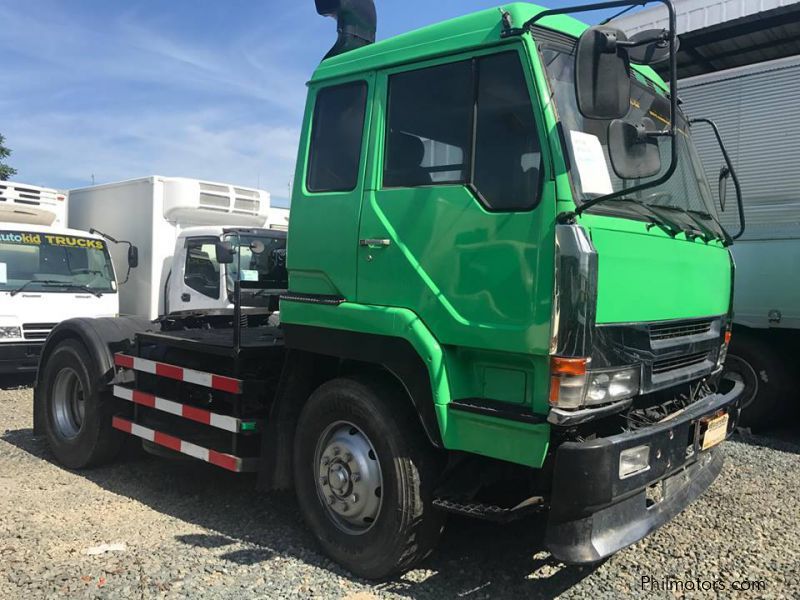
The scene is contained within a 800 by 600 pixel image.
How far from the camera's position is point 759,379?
664cm

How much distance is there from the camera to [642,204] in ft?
11.1

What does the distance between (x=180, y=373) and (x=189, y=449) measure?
0.50m

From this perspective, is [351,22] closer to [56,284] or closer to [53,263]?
[56,284]

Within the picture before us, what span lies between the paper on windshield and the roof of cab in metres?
0.58

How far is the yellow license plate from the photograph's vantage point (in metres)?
3.59

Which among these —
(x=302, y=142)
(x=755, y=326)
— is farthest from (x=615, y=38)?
(x=755, y=326)

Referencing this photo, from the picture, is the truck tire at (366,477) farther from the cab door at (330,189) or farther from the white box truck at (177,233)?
the white box truck at (177,233)

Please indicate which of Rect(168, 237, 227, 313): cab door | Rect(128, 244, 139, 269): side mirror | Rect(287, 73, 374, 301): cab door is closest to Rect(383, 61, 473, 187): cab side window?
Rect(287, 73, 374, 301): cab door

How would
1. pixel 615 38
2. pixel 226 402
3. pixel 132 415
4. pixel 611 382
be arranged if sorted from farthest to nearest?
1. pixel 132 415
2. pixel 226 402
3. pixel 611 382
4. pixel 615 38

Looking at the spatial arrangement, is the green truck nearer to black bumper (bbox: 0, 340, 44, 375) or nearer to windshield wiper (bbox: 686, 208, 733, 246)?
windshield wiper (bbox: 686, 208, 733, 246)

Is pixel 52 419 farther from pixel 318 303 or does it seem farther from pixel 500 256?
pixel 500 256

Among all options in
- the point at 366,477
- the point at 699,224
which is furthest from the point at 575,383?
the point at 699,224

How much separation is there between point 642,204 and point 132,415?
393 cm

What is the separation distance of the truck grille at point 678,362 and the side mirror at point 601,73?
1230mm
